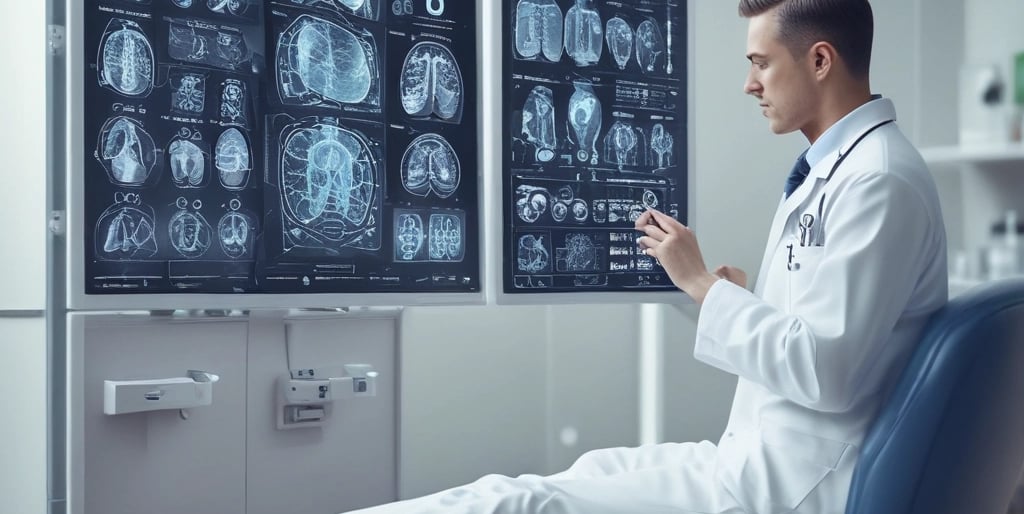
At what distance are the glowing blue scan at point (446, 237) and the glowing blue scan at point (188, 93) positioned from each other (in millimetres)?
504

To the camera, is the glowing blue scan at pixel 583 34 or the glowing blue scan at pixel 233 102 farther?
the glowing blue scan at pixel 583 34

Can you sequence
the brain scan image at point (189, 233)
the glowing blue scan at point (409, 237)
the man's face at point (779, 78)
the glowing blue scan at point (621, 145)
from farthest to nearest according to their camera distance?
the glowing blue scan at point (621, 145) → the glowing blue scan at point (409, 237) → the brain scan image at point (189, 233) → the man's face at point (779, 78)

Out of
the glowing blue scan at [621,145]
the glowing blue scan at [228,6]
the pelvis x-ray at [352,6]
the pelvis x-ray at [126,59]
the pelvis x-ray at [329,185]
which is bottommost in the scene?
the pelvis x-ray at [329,185]

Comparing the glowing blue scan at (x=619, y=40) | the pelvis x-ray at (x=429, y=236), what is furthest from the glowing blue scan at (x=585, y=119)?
the pelvis x-ray at (x=429, y=236)

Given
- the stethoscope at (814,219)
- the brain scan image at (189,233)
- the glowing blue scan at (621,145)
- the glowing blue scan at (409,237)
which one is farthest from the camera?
the glowing blue scan at (621,145)

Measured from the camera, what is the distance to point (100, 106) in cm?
152

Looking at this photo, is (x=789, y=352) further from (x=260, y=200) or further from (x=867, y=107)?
(x=260, y=200)

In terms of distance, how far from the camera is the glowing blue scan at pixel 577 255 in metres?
1.99

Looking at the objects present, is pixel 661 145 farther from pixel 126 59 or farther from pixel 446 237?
pixel 126 59

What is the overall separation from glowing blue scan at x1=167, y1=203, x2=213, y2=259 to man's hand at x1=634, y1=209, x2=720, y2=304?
81 centimetres

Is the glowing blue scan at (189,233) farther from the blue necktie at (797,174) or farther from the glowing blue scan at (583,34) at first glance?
the blue necktie at (797,174)

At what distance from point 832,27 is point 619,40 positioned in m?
0.71

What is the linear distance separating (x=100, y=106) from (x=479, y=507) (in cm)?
93

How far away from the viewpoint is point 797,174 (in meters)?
1.61
